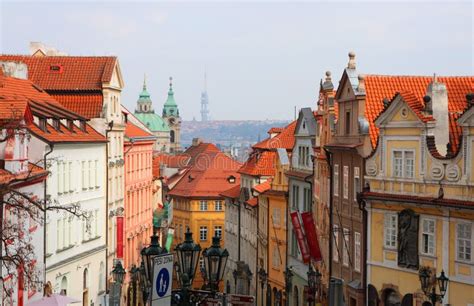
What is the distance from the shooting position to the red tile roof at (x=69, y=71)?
56.9 m

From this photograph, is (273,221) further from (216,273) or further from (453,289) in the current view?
(216,273)

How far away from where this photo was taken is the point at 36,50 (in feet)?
217

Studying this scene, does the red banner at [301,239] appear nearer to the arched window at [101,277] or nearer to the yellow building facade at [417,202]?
the yellow building facade at [417,202]

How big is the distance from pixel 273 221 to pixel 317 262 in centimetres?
1235

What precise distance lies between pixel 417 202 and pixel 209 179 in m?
64.0

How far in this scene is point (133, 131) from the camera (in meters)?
70.5

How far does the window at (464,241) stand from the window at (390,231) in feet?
12.3

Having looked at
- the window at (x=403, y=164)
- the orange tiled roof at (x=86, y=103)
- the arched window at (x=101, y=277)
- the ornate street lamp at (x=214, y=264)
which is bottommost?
the arched window at (x=101, y=277)

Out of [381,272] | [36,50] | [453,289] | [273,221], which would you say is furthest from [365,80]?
[36,50]

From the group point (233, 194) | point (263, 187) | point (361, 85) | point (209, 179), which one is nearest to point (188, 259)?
point (361, 85)

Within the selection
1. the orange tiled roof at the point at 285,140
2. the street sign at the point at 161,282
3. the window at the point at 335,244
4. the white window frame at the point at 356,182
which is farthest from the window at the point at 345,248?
the street sign at the point at 161,282

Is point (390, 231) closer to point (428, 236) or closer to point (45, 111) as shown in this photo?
point (428, 236)

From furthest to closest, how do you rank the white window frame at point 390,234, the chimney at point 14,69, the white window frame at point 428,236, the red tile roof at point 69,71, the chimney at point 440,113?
the red tile roof at point 69,71, the chimney at point 14,69, the white window frame at point 390,234, the chimney at point 440,113, the white window frame at point 428,236

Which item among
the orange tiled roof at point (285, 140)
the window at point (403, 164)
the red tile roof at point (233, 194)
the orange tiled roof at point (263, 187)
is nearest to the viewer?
the window at point (403, 164)
